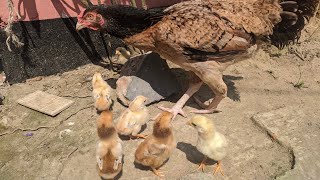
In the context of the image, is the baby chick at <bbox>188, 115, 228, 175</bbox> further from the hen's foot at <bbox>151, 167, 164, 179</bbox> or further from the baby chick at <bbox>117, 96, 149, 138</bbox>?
the baby chick at <bbox>117, 96, 149, 138</bbox>

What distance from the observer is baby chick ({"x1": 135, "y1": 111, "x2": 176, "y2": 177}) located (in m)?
3.11

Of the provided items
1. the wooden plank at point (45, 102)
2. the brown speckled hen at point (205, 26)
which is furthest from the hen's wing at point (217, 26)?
the wooden plank at point (45, 102)

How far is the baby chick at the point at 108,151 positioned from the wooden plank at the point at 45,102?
1.39 m

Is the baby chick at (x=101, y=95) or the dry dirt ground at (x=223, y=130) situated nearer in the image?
the dry dirt ground at (x=223, y=130)

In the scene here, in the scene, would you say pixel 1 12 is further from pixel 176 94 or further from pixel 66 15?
pixel 176 94

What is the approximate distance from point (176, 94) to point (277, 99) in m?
1.30

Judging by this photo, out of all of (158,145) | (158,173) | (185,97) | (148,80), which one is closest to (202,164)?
(158,173)

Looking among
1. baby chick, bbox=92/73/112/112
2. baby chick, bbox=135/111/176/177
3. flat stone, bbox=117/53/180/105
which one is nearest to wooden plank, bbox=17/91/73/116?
baby chick, bbox=92/73/112/112

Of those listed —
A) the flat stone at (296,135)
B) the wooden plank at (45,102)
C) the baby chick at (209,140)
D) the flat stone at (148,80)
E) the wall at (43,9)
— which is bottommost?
the wooden plank at (45,102)

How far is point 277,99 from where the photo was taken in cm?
448

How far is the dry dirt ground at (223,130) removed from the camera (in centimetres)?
342

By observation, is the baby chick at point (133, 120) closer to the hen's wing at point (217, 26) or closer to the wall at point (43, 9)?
the hen's wing at point (217, 26)

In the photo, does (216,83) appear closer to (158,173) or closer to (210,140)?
(210,140)

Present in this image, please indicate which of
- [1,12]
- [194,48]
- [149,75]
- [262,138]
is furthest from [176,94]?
[1,12]
